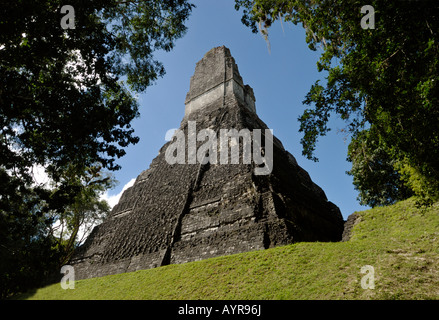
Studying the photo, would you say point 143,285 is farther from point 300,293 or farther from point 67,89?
point 67,89

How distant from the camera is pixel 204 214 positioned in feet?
29.1

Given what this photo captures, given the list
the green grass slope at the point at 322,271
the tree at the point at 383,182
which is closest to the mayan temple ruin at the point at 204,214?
the green grass slope at the point at 322,271

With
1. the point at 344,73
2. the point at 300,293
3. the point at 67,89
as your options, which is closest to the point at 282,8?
the point at 344,73

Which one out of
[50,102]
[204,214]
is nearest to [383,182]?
[204,214]

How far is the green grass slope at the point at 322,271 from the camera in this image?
4277mm

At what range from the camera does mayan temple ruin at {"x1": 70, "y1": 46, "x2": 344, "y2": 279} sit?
7527mm

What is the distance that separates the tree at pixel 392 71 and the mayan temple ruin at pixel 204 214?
3.40m

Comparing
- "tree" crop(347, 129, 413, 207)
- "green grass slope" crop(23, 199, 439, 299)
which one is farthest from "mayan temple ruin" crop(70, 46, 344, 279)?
"tree" crop(347, 129, 413, 207)

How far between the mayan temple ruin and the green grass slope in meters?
0.68

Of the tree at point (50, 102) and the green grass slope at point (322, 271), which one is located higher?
the tree at point (50, 102)

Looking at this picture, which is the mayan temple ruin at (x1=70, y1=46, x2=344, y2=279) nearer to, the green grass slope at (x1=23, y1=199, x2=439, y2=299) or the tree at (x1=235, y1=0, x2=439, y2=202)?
the green grass slope at (x1=23, y1=199, x2=439, y2=299)

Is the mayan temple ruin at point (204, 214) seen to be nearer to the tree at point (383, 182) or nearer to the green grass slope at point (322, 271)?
the green grass slope at point (322, 271)

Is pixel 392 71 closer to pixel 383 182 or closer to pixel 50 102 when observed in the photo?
pixel 50 102

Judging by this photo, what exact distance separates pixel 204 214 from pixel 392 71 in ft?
21.6
